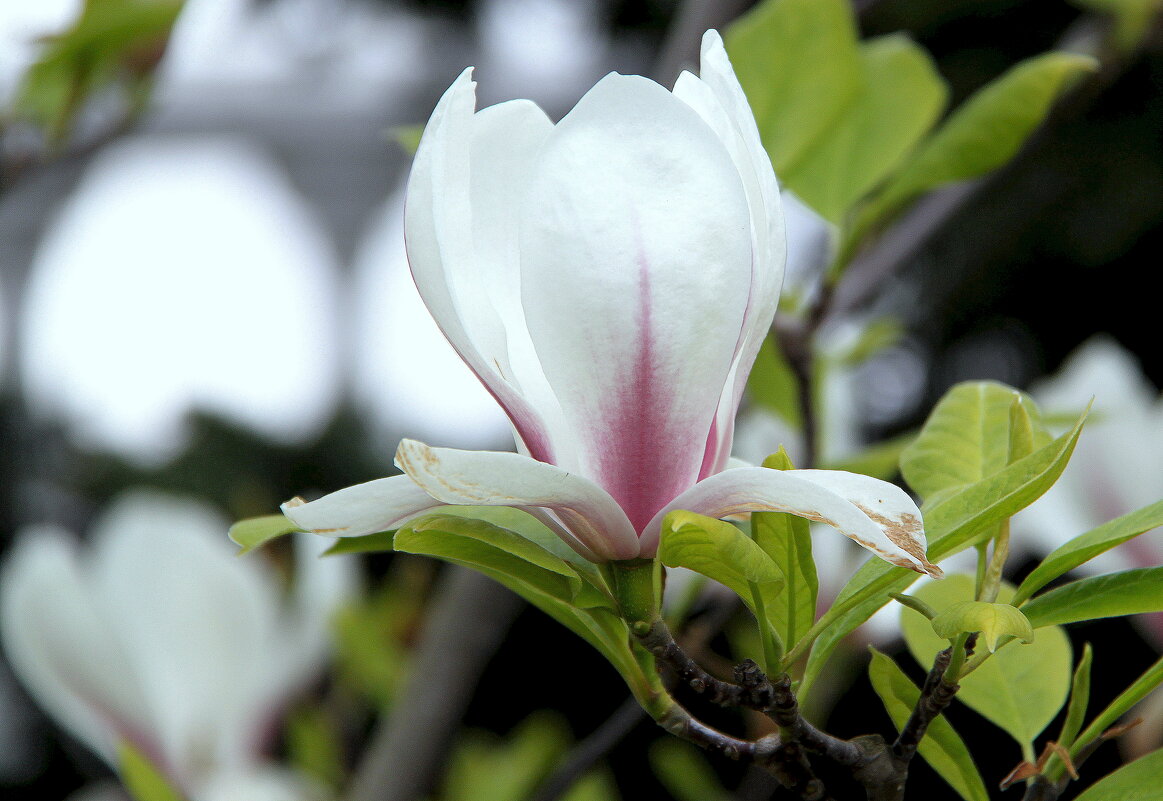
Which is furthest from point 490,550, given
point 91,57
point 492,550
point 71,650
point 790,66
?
point 91,57

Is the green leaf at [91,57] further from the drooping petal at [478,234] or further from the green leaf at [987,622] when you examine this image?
the green leaf at [987,622]

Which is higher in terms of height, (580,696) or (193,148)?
(193,148)

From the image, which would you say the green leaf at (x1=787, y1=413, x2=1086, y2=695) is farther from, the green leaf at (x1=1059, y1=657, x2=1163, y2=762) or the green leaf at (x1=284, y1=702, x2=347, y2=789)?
the green leaf at (x1=284, y1=702, x2=347, y2=789)

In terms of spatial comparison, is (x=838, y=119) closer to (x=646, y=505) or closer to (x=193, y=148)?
(x=646, y=505)

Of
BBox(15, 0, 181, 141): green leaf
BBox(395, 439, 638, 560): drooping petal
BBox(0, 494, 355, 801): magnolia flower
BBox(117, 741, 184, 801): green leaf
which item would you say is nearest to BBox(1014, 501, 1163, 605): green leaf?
BBox(395, 439, 638, 560): drooping petal

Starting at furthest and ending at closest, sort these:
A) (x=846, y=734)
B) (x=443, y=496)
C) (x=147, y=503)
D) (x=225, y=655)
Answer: (x=846, y=734) → (x=147, y=503) → (x=225, y=655) → (x=443, y=496)

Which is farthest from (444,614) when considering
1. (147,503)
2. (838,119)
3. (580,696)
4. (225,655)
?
(580,696)
